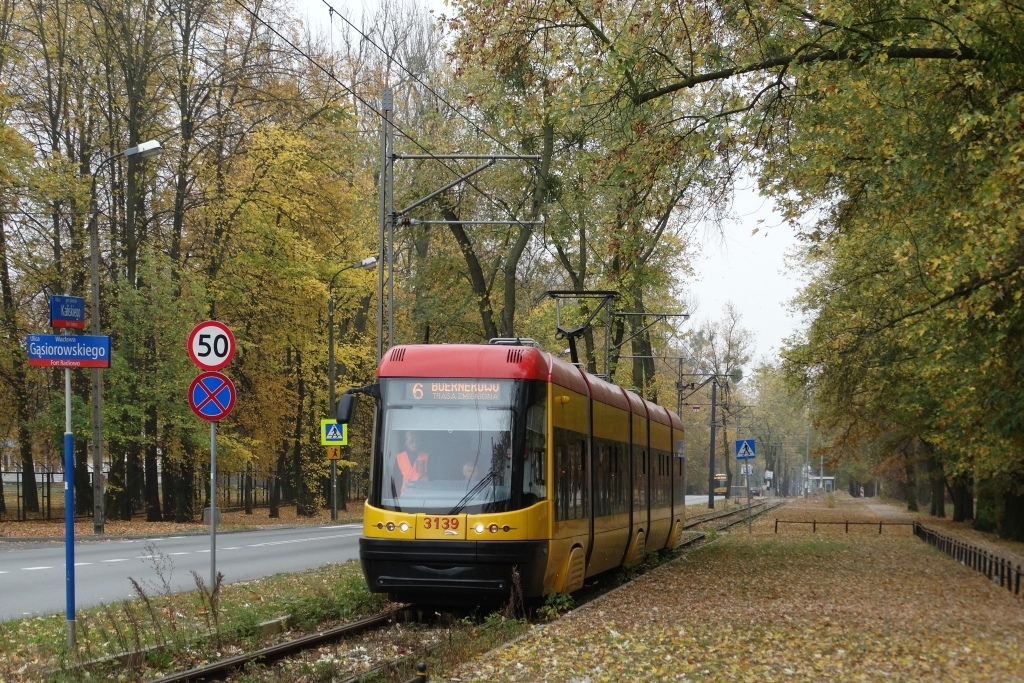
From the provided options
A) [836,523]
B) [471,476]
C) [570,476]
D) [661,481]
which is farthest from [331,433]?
[471,476]

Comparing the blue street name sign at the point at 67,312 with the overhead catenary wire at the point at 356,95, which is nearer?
the blue street name sign at the point at 67,312

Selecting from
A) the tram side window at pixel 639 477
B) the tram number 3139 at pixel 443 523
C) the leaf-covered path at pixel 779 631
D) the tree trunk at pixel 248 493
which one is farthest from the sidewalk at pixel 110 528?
the tram number 3139 at pixel 443 523

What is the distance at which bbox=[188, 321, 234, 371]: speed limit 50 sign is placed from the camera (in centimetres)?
1312

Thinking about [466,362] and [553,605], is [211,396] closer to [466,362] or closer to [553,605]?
[466,362]

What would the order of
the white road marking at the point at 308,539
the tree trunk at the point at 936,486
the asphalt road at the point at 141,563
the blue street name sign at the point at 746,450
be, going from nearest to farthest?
the asphalt road at the point at 141,563, the white road marking at the point at 308,539, the blue street name sign at the point at 746,450, the tree trunk at the point at 936,486

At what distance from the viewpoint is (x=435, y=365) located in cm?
1491

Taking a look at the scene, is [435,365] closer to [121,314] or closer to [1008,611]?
[1008,611]

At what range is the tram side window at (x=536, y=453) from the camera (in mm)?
14539

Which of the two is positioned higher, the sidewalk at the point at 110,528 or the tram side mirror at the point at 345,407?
the tram side mirror at the point at 345,407

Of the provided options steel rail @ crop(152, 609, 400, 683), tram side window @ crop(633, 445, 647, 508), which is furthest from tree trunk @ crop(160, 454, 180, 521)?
steel rail @ crop(152, 609, 400, 683)

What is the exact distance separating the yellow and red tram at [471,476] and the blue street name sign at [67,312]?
11.7ft

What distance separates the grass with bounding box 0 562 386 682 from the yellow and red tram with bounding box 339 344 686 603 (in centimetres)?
99

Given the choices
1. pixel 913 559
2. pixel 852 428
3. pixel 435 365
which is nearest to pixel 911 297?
pixel 435 365

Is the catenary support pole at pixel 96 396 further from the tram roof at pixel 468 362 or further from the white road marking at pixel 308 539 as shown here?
the tram roof at pixel 468 362
